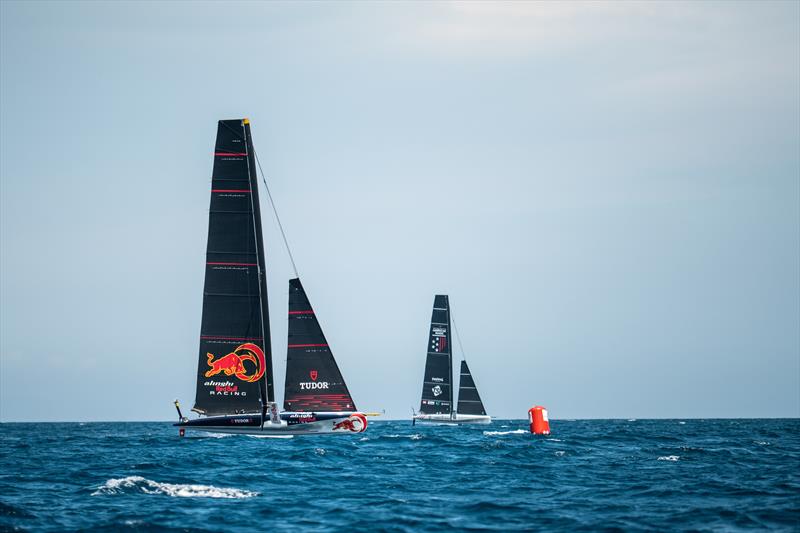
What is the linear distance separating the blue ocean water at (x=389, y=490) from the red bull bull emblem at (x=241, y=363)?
15.2ft

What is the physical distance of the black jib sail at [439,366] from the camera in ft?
277

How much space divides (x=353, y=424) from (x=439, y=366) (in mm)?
39306

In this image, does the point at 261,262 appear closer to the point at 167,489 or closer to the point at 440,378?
the point at 167,489

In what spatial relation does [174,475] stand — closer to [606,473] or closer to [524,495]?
[524,495]

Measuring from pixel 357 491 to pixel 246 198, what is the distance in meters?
22.7

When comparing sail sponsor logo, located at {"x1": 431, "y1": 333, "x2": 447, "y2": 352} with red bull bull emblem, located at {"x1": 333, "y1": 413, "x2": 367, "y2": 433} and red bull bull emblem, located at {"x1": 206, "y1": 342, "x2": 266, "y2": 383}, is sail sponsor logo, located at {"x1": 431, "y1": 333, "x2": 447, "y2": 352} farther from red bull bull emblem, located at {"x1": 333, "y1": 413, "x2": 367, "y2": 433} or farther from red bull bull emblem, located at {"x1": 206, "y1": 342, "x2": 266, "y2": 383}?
red bull bull emblem, located at {"x1": 206, "y1": 342, "x2": 266, "y2": 383}

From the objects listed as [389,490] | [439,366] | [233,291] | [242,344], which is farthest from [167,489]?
[439,366]

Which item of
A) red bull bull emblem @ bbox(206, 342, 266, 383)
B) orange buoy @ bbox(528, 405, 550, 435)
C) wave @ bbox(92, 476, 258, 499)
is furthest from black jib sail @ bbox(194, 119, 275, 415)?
orange buoy @ bbox(528, 405, 550, 435)

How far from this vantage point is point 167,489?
85.3ft

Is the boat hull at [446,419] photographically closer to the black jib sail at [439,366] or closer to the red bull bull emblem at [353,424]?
the black jib sail at [439,366]

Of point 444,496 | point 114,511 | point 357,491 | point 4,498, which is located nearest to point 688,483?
point 444,496

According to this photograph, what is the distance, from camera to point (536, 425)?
64875mm

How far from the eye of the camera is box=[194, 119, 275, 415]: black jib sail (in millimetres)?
45594

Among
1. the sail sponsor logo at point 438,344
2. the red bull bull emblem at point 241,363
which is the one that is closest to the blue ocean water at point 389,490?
the red bull bull emblem at point 241,363
